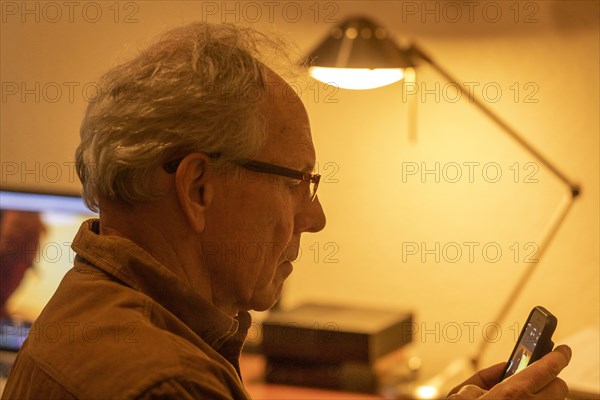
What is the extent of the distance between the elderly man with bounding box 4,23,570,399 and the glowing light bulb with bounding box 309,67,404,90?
0.62 meters

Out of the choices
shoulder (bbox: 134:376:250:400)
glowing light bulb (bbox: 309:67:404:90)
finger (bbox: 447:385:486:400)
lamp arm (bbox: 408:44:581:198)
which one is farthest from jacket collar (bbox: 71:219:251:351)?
lamp arm (bbox: 408:44:581:198)

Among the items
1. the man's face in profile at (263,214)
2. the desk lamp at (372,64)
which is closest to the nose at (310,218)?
the man's face in profile at (263,214)

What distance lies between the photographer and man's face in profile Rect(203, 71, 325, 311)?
92 cm

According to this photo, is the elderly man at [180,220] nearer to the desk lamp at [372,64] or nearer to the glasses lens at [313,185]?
the glasses lens at [313,185]

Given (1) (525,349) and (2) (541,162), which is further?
(2) (541,162)

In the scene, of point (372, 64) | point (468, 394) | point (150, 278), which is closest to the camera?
point (150, 278)

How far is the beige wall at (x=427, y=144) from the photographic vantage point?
1.79 metres

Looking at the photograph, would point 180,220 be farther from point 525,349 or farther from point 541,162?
point 541,162

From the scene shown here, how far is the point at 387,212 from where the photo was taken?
6.57 ft

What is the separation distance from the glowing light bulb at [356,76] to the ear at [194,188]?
74 centimetres

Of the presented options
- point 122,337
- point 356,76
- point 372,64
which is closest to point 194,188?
point 122,337

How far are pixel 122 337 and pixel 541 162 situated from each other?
3.74 ft

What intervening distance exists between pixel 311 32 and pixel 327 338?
2.36ft

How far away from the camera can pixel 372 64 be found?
5.13ft
